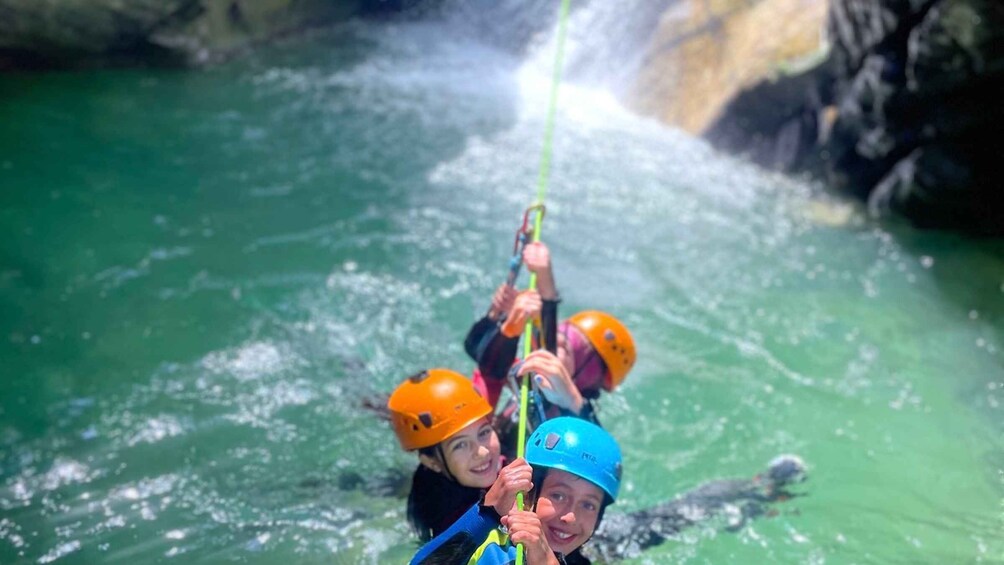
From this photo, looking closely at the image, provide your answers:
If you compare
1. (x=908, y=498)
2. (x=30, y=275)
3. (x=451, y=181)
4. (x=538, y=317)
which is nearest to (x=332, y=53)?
(x=451, y=181)

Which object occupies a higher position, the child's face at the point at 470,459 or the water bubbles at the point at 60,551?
the water bubbles at the point at 60,551

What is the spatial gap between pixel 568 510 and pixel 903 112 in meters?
7.19

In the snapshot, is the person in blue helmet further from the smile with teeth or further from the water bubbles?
the water bubbles

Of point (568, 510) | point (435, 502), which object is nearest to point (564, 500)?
point (568, 510)

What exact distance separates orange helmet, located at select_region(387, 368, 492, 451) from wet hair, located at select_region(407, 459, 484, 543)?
111mm

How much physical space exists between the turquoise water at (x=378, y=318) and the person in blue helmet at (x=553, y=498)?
1228 millimetres

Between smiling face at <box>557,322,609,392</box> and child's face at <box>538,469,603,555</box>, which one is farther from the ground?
smiling face at <box>557,322,609,392</box>

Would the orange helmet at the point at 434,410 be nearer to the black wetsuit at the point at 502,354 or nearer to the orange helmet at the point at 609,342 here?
the black wetsuit at the point at 502,354

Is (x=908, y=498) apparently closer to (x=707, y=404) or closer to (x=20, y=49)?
(x=707, y=404)

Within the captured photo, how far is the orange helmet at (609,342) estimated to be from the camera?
4340 mm

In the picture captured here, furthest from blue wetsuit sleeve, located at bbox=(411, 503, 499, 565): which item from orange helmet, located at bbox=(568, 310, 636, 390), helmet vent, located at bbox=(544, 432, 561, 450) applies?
orange helmet, located at bbox=(568, 310, 636, 390)

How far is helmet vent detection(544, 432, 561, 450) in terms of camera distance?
2.93 metres

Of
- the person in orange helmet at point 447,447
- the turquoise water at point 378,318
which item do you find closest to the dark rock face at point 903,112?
the turquoise water at point 378,318

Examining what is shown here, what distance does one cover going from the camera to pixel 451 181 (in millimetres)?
8312
